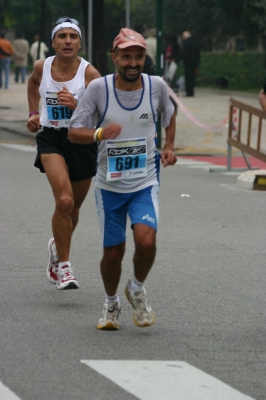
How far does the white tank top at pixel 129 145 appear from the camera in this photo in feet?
20.9

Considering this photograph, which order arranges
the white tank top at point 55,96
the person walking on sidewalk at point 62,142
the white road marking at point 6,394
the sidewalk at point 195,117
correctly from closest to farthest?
the white road marking at point 6,394 < the person walking on sidewalk at point 62,142 < the white tank top at point 55,96 < the sidewalk at point 195,117

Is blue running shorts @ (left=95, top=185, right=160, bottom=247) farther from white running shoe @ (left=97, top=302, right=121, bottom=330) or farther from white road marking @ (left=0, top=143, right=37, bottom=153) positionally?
white road marking @ (left=0, top=143, right=37, bottom=153)

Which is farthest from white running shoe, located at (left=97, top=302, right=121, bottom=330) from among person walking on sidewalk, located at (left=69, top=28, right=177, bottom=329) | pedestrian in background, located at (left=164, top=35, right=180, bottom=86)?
pedestrian in background, located at (left=164, top=35, right=180, bottom=86)

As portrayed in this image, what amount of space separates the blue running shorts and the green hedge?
117 feet

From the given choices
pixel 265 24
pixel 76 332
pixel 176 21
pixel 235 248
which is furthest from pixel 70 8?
pixel 76 332

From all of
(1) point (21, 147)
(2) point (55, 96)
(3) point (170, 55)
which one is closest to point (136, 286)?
(2) point (55, 96)

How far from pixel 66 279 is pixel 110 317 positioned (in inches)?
38.1

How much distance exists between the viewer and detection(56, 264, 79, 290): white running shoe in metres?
7.41

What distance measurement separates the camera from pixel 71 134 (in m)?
6.43

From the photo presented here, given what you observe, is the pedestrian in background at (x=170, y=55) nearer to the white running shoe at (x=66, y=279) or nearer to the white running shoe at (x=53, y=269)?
the white running shoe at (x=53, y=269)

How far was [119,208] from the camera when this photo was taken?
6.50 metres

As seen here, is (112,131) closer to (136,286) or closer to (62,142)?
(136,286)

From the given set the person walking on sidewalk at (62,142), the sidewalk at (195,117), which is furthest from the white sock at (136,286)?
the sidewalk at (195,117)

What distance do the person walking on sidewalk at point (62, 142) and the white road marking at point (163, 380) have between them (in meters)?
1.92
